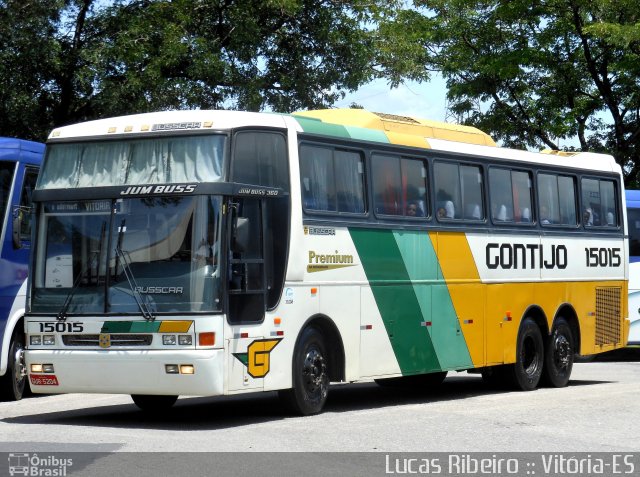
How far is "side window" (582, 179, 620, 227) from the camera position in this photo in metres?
20.2

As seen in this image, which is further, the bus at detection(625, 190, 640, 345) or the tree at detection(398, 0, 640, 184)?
the tree at detection(398, 0, 640, 184)

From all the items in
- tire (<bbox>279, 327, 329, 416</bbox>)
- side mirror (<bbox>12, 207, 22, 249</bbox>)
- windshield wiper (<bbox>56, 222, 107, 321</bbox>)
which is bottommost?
tire (<bbox>279, 327, 329, 416</bbox>)

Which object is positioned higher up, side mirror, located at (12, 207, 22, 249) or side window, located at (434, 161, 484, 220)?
side window, located at (434, 161, 484, 220)

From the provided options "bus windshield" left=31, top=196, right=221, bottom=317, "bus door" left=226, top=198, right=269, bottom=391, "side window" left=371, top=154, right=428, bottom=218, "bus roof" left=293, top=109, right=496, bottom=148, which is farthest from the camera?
"bus roof" left=293, top=109, right=496, bottom=148

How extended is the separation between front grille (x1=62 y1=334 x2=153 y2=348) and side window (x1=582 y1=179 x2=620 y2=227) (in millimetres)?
9425

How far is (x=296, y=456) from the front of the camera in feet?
34.8

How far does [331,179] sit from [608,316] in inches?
310

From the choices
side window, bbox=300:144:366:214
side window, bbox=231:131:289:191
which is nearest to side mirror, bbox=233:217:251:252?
side window, bbox=231:131:289:191

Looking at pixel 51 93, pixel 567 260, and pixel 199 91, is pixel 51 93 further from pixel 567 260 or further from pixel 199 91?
pixel 567 260

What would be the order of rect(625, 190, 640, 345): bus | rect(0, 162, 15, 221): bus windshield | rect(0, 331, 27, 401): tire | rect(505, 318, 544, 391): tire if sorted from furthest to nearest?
rect(625, 190, 640, 345): bus
rect(505, 318, 544, 391): tire
rect(0, 331, 27, 401): tire
rect(0, 162, 15, 221): bus windshield

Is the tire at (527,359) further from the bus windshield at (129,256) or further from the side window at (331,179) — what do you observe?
the bus windshield at (129,256)

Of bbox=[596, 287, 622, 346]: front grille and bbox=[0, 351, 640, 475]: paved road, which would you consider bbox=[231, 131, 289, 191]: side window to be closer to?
bbox=[0, 351, 640, 475]: paved road

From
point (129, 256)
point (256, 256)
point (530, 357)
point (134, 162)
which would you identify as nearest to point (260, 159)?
point (256, 256)

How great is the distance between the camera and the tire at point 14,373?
668 inches
